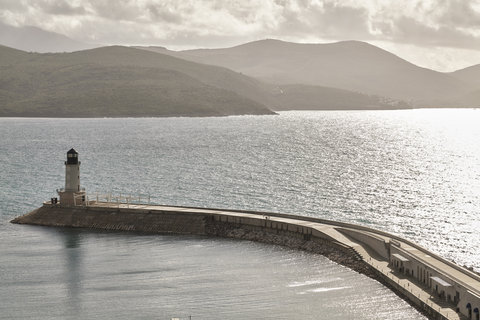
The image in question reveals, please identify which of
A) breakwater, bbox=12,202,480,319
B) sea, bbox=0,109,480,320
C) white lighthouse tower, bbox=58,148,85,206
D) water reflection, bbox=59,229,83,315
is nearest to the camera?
breakwater, bbox=12,202,480,319

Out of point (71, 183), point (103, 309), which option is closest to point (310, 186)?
point (71, 183)

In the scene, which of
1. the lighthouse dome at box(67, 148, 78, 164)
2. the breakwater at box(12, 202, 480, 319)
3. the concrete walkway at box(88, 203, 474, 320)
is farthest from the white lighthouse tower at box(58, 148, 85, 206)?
the concrete walkway at box(88, 203, 474, 320)

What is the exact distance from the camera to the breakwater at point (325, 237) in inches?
1960

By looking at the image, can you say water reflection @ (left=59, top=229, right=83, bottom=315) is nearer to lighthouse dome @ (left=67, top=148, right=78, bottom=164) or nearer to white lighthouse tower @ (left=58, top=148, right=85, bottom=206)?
white lighthouse tower @ (left=58, top=148, right=85, bottom=206)

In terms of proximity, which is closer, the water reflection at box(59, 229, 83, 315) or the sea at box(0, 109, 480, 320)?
the sea at box(0, 109, 480, 320)

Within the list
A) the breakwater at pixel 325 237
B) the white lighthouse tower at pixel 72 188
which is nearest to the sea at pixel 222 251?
the breakwater at pixel 325 237

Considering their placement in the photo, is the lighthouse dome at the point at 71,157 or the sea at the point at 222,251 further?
the lighthouse dome at the point at 71,157

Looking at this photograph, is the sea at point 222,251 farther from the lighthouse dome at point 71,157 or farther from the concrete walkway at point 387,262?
the lighthouse dome at point 71,157

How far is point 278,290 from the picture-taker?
2212 inches

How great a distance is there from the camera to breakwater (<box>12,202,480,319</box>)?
163ft

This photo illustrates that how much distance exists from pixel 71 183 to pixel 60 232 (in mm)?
7891

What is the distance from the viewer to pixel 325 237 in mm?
68062

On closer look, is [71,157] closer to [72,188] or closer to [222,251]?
[72,188]

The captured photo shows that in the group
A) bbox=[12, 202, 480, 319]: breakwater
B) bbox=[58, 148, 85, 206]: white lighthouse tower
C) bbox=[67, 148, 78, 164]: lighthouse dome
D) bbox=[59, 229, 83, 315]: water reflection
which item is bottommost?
bbox=[59, 229, 83, 315]: water reflection
